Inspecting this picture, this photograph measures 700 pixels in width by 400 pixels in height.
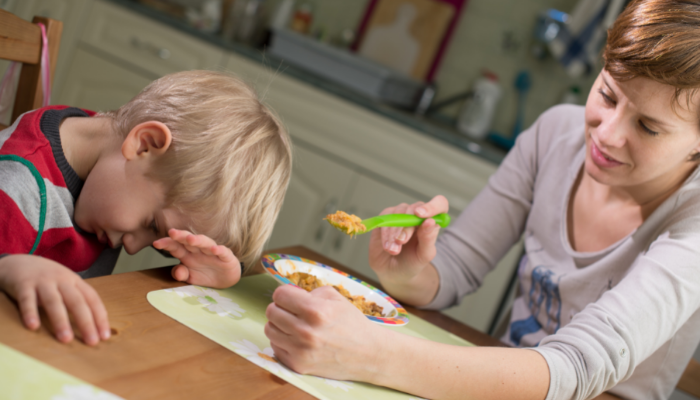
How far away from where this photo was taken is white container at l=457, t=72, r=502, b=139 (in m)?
2.45

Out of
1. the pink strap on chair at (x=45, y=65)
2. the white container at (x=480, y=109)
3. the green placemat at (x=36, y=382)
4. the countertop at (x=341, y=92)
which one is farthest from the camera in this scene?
the white container at (x=480, y=109)

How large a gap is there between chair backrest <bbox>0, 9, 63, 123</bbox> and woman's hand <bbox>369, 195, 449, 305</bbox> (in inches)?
24.9

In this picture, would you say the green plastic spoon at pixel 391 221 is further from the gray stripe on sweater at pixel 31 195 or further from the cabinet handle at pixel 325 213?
the cabinet handle at pixel 325 213

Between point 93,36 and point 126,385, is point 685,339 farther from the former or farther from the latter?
point 93,36

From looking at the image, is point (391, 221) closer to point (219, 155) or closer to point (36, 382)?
point (219, 155)

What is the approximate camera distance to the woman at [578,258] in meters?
0.62

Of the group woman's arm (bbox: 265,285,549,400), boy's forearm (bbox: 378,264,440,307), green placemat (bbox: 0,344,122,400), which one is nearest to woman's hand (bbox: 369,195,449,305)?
boy's forearm (bbox: 378,264,440,307)

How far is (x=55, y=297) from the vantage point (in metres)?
0.48

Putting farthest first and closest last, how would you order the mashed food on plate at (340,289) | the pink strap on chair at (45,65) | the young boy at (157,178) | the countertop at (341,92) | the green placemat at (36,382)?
1. the countertop at (341,92)
2. the pink strap on chair at (45,65)
3. the mashed food on plate at (340,289)
4. the young boy at (157,178)
5. the green placemat at (36,382)

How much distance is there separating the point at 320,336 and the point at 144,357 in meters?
0.17

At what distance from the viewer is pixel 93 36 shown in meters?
2.30

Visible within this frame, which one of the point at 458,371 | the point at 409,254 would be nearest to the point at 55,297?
the point at 458,371

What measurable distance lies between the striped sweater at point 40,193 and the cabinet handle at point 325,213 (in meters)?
1.32

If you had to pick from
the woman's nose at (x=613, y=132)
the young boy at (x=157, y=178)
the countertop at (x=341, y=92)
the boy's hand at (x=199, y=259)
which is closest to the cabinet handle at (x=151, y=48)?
the countertop at (x=341, y=92)
